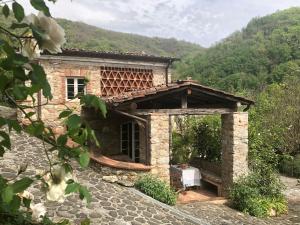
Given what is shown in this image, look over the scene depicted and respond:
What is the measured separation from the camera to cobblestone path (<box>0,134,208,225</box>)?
8570 millimetres

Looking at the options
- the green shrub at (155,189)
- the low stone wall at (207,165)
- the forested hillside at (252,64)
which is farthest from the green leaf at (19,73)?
the forested hillside at (252,64)

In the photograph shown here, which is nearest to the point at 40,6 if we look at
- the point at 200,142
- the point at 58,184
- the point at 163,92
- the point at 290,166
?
the point at 58,184

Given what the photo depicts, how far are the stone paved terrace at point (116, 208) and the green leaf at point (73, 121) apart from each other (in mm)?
7293

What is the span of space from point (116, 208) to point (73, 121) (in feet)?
27.2

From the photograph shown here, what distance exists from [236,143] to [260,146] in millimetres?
2411

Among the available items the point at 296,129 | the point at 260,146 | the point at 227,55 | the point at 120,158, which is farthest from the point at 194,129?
the point at 227,55

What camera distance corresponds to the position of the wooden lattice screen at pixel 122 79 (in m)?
15.8

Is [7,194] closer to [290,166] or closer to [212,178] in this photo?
[212,178]

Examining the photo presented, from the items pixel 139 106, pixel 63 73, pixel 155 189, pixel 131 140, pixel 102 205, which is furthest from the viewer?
pixel 131 140

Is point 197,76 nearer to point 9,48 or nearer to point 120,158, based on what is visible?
point 120,158

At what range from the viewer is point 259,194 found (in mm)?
12297

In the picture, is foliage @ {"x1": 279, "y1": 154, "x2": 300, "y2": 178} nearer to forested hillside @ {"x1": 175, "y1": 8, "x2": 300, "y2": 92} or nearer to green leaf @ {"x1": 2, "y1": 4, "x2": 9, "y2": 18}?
forested hillside @ {"x1": 175, "y1": 8, "x2": 300, "y2": 92}

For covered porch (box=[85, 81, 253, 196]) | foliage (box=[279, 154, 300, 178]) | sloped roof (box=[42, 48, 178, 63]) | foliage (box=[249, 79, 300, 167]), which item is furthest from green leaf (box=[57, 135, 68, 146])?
foliage (box=[279, 154, 300, 178])

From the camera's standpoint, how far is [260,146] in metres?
14.8
